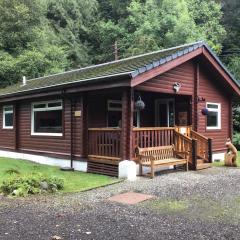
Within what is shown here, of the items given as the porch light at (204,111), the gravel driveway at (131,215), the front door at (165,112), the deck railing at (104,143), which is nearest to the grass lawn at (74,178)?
the gravel driveway at (131,215)

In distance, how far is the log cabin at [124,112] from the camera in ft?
37.4

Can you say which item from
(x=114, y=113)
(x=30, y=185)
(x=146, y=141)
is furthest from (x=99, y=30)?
(x=30, y=185)

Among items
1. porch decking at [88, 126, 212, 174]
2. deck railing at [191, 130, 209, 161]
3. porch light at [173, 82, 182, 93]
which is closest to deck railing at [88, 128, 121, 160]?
porch decking at [88, 126, 212, 174]

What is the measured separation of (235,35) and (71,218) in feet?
117

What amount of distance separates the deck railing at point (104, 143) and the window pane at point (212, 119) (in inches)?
212

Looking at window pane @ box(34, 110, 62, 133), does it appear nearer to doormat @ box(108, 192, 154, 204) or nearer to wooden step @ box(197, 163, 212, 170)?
wooden step @ box(197, 163, 212, 170)

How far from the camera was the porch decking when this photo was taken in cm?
1138

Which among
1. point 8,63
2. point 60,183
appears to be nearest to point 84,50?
point 8,63

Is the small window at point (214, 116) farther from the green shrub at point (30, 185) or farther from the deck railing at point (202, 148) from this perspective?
the green shrub at point (30, 185)

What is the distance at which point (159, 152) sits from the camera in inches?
468

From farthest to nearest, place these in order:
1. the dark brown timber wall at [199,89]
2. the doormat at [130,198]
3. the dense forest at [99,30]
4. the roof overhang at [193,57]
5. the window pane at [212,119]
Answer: the dense forest at [99,30] < the window pane at [212,119] < the dark brown timber wall at [199,89] < the roof overhang at [193,57] < the doormat at [130,198]

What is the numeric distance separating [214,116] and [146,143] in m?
5.33

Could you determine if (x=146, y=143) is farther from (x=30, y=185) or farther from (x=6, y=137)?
(x=6, y=137)

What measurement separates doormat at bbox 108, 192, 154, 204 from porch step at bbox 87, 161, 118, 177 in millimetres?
2644
